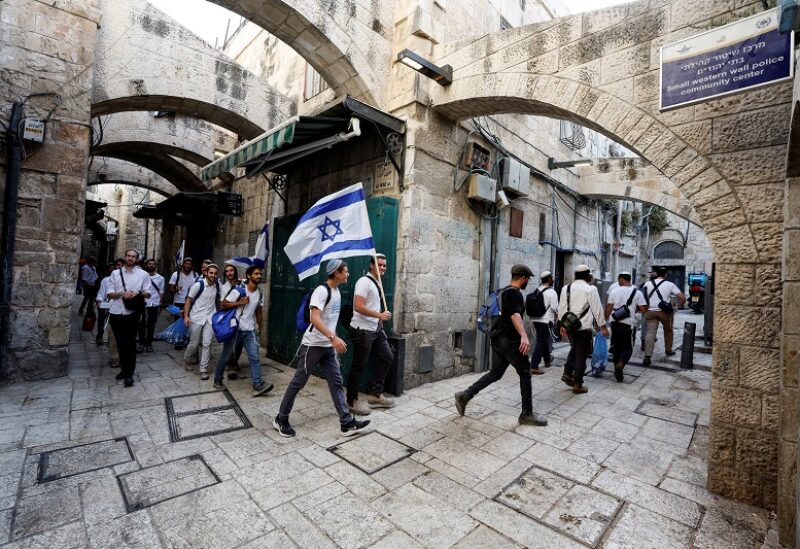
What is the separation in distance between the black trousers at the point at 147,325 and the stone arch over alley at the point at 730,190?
7570mm

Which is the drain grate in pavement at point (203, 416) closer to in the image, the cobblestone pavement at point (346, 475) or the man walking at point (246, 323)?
the cobblestone pavement at point (346, 475)

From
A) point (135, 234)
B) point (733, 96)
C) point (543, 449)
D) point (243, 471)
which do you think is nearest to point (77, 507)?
point (243, 471)

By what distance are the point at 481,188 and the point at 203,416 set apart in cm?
476

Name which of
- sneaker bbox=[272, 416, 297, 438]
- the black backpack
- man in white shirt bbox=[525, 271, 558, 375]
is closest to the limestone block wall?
sneaker bbox=[272, 416, 297, 438]

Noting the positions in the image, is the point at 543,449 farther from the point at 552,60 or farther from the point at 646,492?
the point at 552,60

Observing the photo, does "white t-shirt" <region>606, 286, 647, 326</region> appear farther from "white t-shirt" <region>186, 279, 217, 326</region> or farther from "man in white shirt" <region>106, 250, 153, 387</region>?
"man in white shirt" <region>106, 250, 153, 387</region>

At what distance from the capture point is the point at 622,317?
5969 millimetres

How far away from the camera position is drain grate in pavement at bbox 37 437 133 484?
111 inches

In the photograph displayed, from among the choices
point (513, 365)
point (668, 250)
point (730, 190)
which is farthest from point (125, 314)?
point (668, 250)

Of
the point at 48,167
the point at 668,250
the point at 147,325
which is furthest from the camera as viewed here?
the point at 668,250

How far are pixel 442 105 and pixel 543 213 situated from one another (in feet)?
13.1

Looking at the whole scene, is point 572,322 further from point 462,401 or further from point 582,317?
point 462,401

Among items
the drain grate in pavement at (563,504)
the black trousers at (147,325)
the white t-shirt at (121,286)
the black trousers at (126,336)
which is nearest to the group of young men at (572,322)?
the drain grate in pavement at (563,504)

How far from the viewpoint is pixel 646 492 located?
282 centimetres
